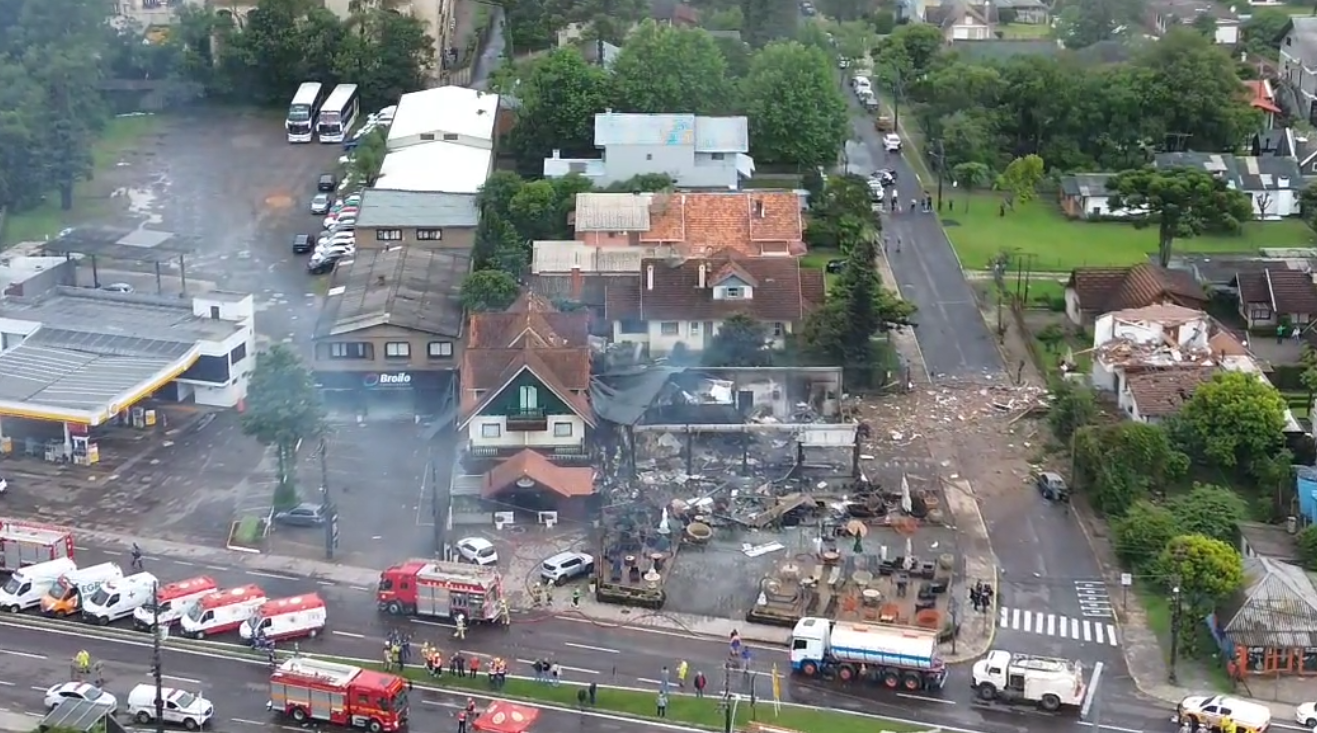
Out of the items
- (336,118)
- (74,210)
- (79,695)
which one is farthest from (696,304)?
(336,118)

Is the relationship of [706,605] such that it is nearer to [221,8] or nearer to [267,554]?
[267,554]

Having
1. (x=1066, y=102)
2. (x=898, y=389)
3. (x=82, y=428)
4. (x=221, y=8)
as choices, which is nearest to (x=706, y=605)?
(x=898, y=389)

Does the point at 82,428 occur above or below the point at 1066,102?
below

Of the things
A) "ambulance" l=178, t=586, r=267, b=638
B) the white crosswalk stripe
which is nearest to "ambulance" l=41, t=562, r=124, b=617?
"ambulance" l=178, t=586, r=267, b=638

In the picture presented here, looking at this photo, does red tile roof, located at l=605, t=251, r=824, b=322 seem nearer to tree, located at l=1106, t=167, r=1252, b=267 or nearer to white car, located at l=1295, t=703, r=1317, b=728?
tree, located at l=1106, t=167, r=1252, b=267

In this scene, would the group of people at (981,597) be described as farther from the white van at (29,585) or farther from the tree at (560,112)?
the tree at (560,112)

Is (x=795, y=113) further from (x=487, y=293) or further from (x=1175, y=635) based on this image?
(x=1175, y=635)
